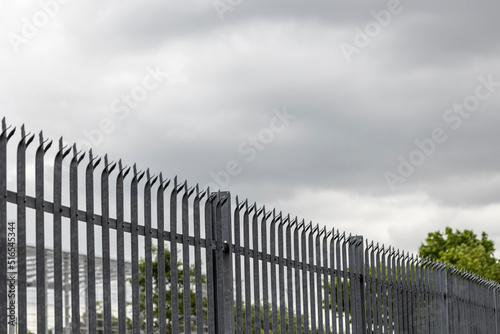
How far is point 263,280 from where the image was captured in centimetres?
679

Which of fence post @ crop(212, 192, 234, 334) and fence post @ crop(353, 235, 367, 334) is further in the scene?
fence post @ crop(353, 235, 367, 334)

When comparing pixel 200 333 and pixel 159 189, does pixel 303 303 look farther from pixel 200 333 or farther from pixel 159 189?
pixel 159 189

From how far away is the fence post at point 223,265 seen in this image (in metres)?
6.19

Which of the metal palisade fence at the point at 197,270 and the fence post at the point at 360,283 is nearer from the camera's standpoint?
the metal palisade fence at the point at 197,270

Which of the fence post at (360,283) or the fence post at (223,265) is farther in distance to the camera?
the fence post at (360,283)

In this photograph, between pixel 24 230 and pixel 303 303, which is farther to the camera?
pixel 303 303

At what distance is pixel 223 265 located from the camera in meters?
6.27

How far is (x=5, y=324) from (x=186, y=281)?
1783 mm

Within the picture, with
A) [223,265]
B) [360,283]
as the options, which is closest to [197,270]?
[223,265]

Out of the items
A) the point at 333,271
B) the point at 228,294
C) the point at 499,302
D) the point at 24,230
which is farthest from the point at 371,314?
the point at 499,302

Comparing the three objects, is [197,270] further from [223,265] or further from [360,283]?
[360,283]

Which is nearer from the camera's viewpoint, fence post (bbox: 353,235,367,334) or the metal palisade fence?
the metal palisade fence

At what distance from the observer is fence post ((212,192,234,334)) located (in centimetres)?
619

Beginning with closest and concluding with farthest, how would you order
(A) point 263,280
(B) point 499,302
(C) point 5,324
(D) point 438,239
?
1. (C) point 5,324
2. (A) point 263,280
3. (B) point 499,302
4. (D) point 438,239
